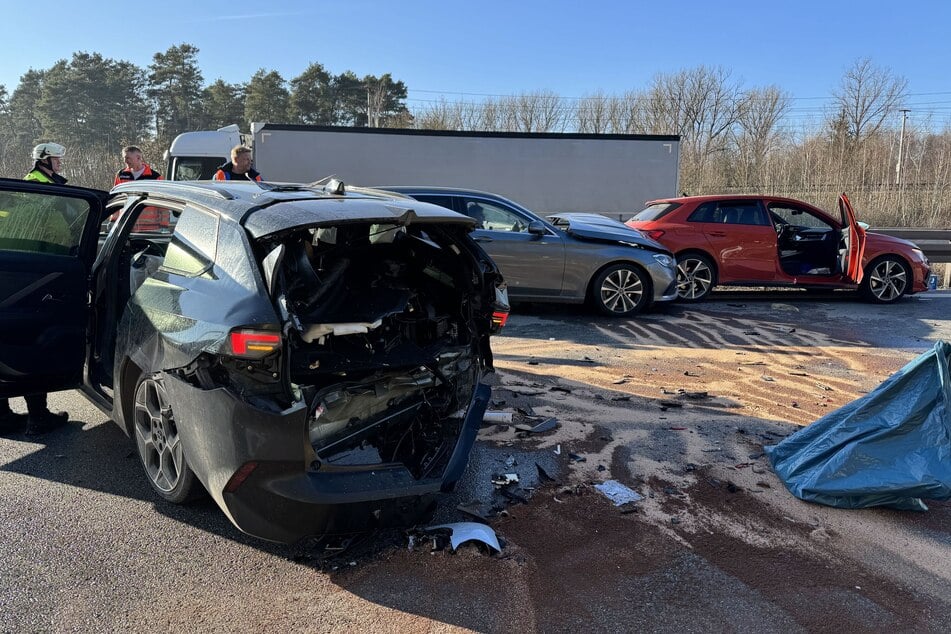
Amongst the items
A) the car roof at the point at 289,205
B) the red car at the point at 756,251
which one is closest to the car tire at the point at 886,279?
the red car at the point at 756,251

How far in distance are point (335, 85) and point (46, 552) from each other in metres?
48.1

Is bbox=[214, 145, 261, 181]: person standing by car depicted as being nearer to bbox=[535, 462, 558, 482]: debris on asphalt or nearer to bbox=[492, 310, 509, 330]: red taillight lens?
bbox=[492, 310, 509, 330]: red taillight lens

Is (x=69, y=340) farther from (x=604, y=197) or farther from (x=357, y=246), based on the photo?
(x=604, y=197)

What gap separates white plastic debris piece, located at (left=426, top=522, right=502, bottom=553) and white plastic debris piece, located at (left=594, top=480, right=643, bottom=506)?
86 cm

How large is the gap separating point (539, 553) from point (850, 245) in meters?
9.23

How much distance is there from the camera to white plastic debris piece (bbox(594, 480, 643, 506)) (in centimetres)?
389

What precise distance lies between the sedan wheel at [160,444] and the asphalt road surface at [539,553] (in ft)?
0.57

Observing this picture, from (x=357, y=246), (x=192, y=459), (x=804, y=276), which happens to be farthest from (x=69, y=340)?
(x=804, y=276)

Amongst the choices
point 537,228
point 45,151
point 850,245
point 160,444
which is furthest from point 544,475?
point 850,245

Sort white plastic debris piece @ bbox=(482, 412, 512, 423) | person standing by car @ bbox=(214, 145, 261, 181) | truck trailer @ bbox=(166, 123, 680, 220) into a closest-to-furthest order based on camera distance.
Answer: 1. white plastic debris piece @ bbox=(482, 412, 512, 423)
2. person standing by car @ bbox=(214, 145, 261, 181)
3. truck trailer @ bbox=(166, 123, 680, 220)

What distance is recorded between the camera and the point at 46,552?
317 centimetres

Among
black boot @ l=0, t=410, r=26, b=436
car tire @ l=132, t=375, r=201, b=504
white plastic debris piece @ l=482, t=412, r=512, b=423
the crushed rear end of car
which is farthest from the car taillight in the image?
black boot @ l=0, t=410, r=26, b=436

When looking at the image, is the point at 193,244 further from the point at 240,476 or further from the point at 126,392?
the point at 240,476

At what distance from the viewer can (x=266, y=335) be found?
275 centimetres
